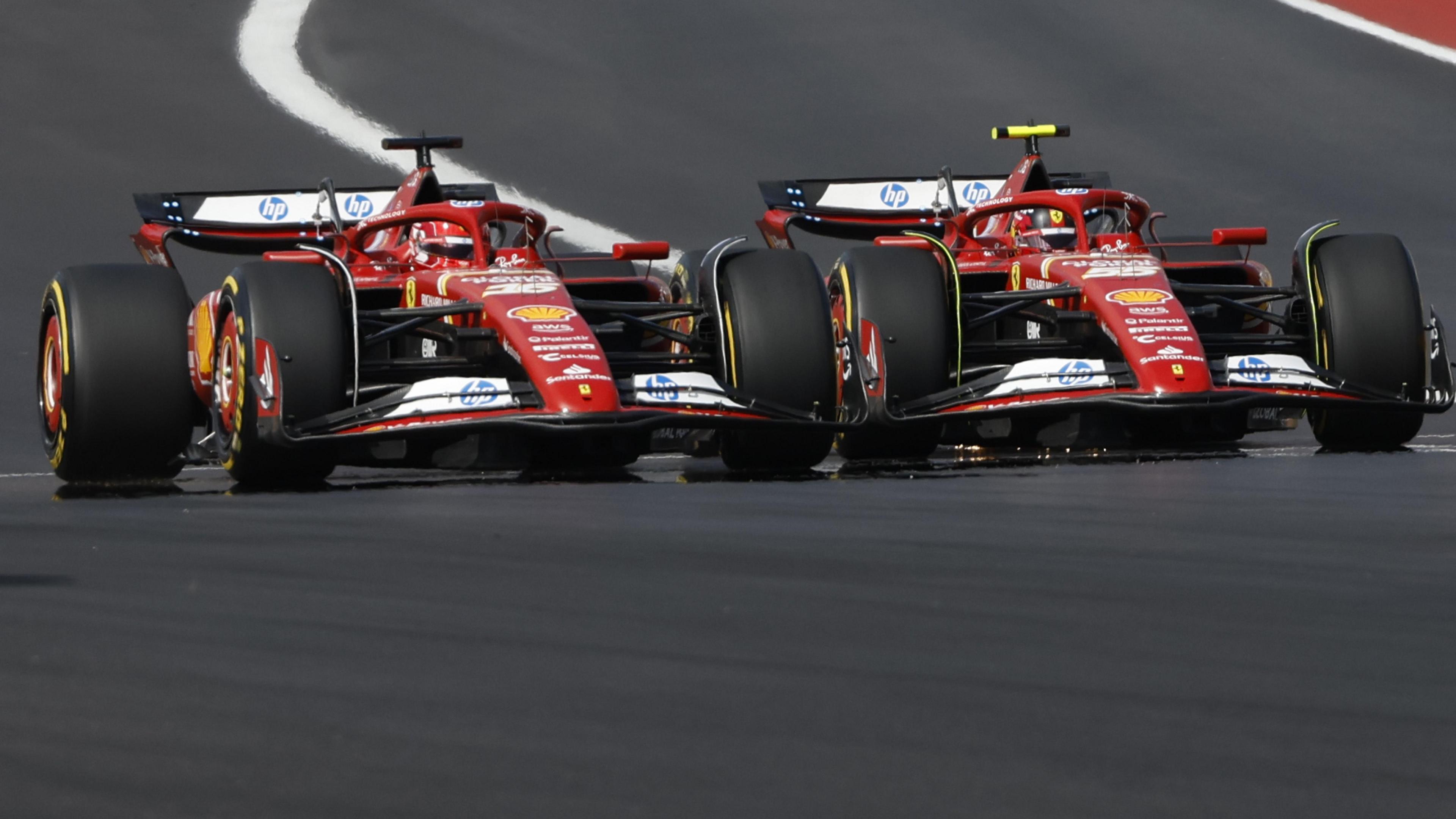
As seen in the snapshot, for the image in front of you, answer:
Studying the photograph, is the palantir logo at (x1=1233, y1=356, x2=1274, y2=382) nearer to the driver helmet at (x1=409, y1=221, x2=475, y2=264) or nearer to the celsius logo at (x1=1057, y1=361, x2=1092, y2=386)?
the celsius logo at (x1=1057, y1=361, x2=1092, y2=386)

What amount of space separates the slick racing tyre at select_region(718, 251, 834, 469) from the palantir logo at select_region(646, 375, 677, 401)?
1.83 feet

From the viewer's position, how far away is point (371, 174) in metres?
27.1

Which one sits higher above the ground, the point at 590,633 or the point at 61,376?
the point at 61,376

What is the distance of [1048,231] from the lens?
1347 cm

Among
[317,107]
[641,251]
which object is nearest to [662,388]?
[641,251]

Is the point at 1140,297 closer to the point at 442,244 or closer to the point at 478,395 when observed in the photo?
the point at 478,395

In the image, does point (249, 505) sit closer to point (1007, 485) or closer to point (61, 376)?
point (61, 376)

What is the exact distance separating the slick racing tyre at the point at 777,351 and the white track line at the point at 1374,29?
25942 mm

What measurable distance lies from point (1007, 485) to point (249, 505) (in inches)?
119

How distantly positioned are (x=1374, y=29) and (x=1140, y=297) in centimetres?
2722

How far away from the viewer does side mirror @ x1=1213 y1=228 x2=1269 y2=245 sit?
1287 cm

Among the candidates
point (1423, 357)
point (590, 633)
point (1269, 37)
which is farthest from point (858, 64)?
point (590, 633)

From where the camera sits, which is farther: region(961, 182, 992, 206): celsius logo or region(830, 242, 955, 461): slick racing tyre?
region(961, 182, 992, 206): celsius logo

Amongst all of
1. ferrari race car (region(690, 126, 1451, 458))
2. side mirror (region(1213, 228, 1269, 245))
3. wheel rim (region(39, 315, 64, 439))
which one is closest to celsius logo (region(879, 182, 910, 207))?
ferrari race car (region(690, 126, 1451, 458))
